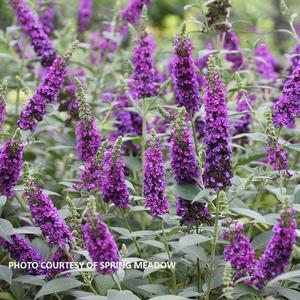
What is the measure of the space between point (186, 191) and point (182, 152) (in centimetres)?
27

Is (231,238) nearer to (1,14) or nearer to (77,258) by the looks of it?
(77,258)

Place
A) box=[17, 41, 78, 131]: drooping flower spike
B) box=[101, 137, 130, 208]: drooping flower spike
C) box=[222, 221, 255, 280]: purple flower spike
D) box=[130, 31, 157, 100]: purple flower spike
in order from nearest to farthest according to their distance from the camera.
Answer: box=[222, 221, 255, 280]: purple flower spike, box=[101, 137, 130, 208]: drooping flower spike, box=[17, 41, 78, 131]: drooping flower spike, box=[130, 31, 157, 100]: purple flower spike

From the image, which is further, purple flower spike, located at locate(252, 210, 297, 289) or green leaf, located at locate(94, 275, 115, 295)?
green leaf, located at locate(94, 275, 115, 295)

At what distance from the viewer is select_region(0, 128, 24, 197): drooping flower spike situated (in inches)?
148

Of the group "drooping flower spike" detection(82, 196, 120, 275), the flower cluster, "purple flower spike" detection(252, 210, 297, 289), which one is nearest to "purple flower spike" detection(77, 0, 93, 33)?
the flower cluster

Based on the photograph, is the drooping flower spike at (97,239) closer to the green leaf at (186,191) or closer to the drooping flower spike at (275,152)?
the green leaf at (186,191)

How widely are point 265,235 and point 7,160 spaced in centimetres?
191

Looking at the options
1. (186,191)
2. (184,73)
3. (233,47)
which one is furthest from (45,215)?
(233,47)

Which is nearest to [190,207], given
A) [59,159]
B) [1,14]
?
[59,159]

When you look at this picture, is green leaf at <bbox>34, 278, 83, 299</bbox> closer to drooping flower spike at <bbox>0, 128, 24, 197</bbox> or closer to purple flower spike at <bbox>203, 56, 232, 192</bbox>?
drooping flower spike at <bbox>0, 128, 24, 197</bbox>

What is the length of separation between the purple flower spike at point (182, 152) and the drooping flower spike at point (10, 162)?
950mm

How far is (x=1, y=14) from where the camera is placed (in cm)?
1405

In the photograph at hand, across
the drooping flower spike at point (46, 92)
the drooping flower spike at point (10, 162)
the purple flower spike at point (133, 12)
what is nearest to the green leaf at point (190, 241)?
the drooping flower spike at point (10, 162)

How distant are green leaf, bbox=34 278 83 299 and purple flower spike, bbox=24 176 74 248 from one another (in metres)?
0.27
